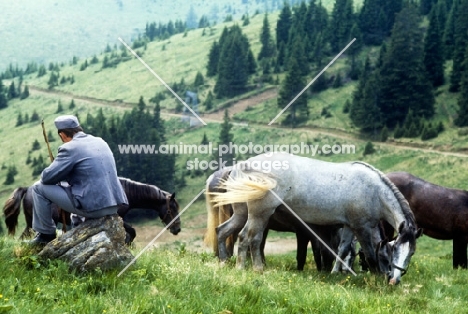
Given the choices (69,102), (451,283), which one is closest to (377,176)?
(451,283)

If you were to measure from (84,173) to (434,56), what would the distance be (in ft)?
273

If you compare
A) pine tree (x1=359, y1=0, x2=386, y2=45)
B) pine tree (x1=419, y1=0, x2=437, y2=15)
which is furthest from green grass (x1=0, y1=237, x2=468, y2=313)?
pine tree (x1=419, y1=0, x2=437, y2=15)

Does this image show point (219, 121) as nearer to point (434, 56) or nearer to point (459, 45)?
point (434, 56)

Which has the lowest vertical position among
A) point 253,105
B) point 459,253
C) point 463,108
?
point 253,105

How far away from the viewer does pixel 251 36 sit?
13738cm

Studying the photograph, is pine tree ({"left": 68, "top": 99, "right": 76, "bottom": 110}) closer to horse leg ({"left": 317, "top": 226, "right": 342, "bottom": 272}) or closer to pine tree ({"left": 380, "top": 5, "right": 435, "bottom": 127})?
pine tree ({"left": 380, "top": 5, "right": 435, "bottom": 127})

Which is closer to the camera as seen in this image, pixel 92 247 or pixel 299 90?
pixel 92 247

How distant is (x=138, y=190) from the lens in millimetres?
17328

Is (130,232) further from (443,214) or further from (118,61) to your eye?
(118,61)

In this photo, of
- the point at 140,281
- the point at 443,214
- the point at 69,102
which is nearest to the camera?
the point at 140,281

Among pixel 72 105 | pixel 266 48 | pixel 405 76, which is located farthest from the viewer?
pixel 72 105

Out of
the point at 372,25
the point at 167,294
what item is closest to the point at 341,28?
the point at 372,25

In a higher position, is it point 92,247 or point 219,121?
point 92,247

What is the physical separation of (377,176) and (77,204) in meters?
6.54
